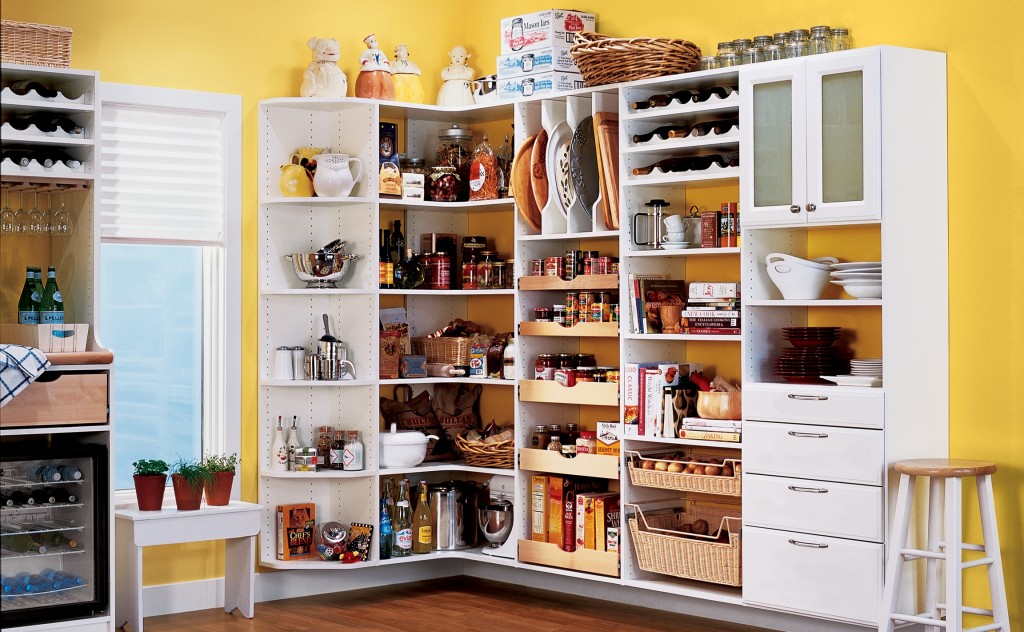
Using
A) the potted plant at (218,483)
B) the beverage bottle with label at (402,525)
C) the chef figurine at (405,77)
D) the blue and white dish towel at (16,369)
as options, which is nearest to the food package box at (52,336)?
the blue and white dish towel at (16,369)

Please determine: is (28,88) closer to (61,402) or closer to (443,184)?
(61,402)

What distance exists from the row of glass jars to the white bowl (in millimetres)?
2100

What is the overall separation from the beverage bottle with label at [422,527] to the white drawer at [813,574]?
5.32ft

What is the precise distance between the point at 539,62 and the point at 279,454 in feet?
6.73

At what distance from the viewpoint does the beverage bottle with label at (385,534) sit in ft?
17.3

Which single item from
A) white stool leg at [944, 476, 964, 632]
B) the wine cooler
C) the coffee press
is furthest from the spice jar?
white stool leg at [944, 476, 964, 632]

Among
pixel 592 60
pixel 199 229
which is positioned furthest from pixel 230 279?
pixel 592 60

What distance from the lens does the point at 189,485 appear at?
15.5ft

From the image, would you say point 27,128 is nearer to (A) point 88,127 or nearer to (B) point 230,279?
(A) point 88,127

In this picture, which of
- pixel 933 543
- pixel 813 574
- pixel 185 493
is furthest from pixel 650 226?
pixel 185 493

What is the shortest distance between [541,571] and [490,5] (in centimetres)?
274

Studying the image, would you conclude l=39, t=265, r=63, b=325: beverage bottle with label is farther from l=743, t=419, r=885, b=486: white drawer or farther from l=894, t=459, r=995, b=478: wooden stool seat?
l=894, t=459, r=995, b=478: wooden stool seat

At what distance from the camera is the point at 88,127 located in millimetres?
4398

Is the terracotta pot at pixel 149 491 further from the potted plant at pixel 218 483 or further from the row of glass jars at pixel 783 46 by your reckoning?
the row of glass jars at pixel 783 46
